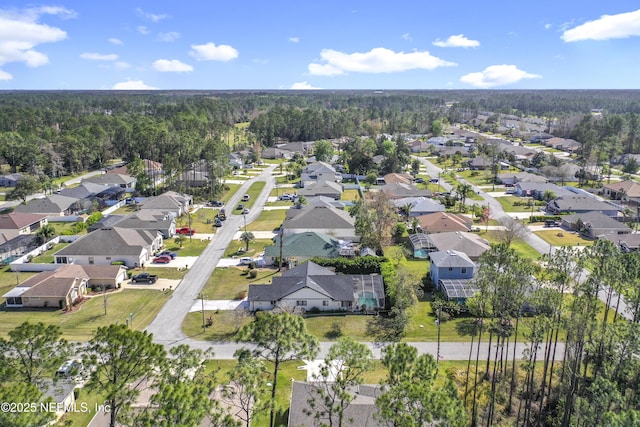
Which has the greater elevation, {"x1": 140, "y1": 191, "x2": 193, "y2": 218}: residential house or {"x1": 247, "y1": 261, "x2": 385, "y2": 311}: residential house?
{"x1": 140, "y1": 191, "x2": 193, "y2": 218}: residential house

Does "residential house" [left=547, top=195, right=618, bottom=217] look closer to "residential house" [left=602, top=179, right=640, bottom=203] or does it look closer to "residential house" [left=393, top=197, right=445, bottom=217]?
"residential house" [left=602, top=179, right=640, bottom=203]

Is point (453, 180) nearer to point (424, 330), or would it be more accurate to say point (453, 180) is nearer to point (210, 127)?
point (424, 330)

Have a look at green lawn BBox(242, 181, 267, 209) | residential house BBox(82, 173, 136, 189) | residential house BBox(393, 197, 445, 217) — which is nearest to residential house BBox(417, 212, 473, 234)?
residential house BBox(393, 197, 445, 217)

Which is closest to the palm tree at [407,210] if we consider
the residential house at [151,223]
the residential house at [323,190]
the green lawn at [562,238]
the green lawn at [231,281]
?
the residential house at [323,190]

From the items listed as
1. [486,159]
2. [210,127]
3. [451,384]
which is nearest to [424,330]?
[451,384]

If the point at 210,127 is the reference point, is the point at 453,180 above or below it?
below
